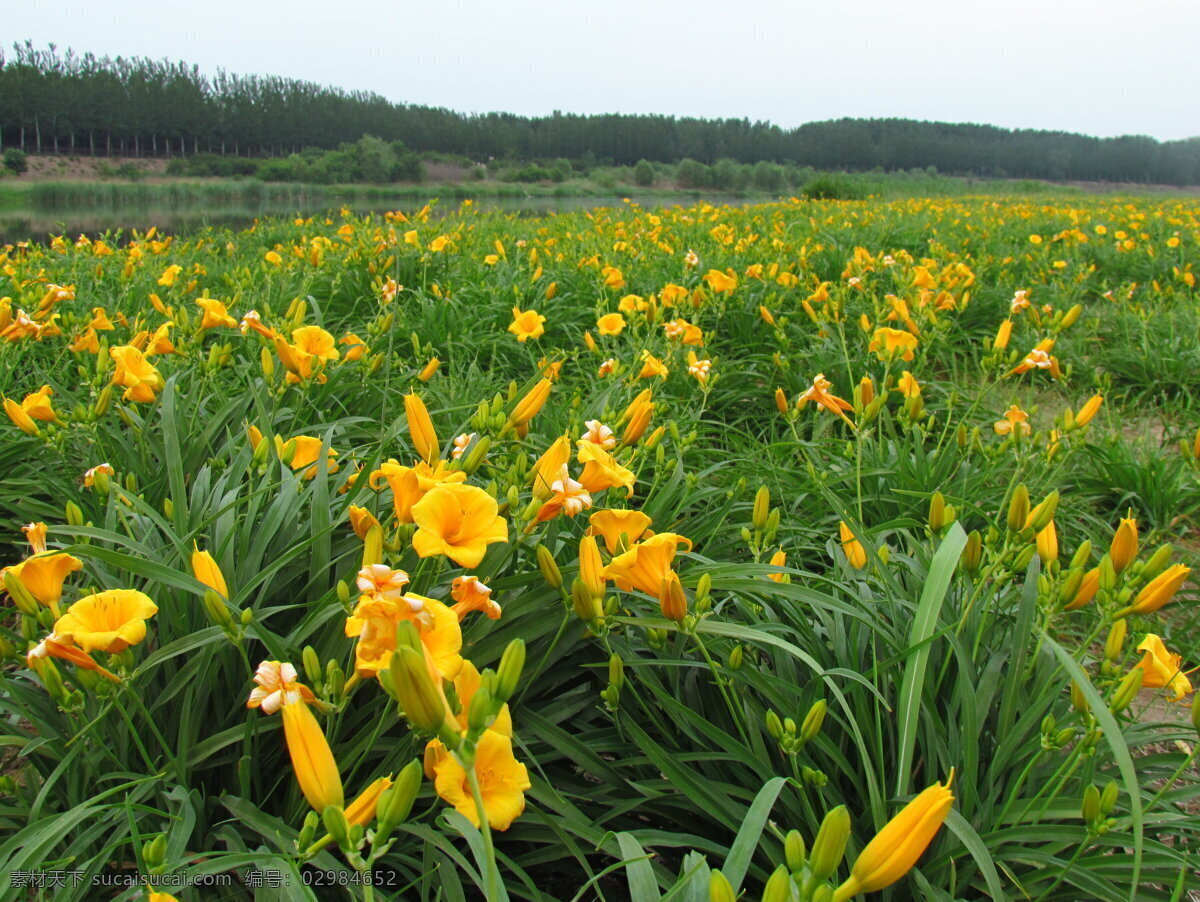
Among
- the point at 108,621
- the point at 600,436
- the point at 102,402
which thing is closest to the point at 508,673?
the point at 108,621

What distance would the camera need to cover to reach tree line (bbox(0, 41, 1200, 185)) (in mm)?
48531

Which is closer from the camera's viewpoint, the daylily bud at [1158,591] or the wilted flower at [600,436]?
the daylily bud at [1158,591]

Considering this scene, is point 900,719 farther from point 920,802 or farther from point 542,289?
point 542,289

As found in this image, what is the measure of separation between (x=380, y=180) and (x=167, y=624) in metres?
35.8

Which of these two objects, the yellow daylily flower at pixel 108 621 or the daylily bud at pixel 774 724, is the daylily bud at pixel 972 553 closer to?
the daylily bud at pixel 774 724

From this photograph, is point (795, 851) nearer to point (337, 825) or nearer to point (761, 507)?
point (337, 825)

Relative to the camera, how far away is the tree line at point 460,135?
48531mm

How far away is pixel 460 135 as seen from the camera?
184 feet

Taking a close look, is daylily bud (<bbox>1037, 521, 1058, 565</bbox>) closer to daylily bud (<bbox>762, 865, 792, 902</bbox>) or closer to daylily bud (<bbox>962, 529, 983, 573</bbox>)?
daylily bud (<bbox>962, 529, 983, 573</bbox>)

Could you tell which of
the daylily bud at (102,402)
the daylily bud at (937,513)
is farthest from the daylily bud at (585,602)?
the daylily bud at (102,402)

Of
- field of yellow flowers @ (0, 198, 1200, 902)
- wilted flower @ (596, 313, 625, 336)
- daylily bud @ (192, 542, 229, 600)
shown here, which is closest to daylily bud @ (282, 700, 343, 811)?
field of yellow flowers @ (0, 198, 1200, 902)

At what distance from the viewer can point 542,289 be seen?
13.6 ft

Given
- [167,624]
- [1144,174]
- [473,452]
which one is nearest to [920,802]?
[473,452]

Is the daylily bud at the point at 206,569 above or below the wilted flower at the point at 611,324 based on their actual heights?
below
